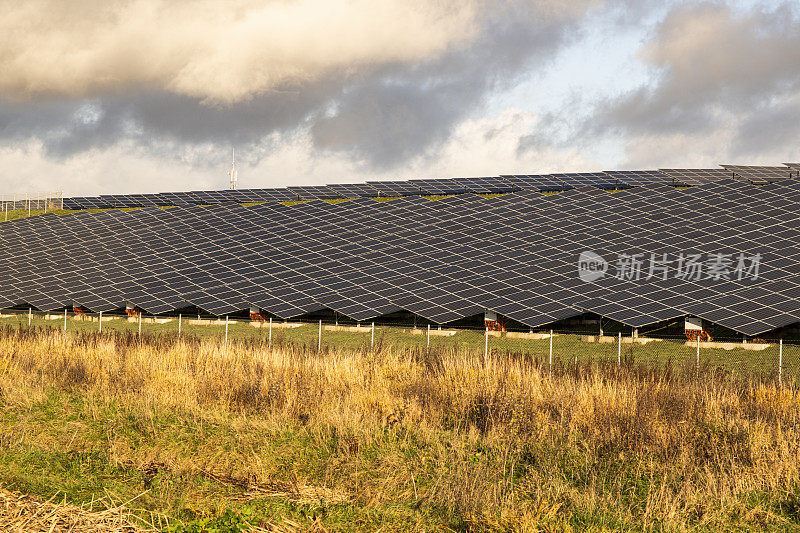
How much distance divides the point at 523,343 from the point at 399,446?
15835 millimetres

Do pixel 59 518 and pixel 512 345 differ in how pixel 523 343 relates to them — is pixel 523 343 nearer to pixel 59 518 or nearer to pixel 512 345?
pixel 512 345

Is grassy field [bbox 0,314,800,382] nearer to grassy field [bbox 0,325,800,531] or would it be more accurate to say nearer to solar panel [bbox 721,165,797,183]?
grassy field [bbox 0,325,800,531]

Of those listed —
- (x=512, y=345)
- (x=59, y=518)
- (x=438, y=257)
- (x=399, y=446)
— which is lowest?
(x=59, y=518)

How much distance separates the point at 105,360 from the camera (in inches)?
738

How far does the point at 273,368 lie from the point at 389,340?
33.8 ft

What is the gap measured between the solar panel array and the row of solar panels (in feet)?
43.9

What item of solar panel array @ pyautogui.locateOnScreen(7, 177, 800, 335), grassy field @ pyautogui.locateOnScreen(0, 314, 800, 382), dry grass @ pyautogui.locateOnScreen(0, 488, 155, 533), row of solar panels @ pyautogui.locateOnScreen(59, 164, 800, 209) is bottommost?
dry grass @ pyautogui.locateOnScreen(0, 488, 155, 533)

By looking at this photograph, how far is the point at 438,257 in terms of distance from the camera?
36.7 metres

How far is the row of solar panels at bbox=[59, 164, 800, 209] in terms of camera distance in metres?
59.3

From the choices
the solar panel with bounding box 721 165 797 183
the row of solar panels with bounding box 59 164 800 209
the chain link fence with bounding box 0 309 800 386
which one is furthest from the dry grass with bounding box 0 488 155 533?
the solar panel with bounding box 721 165 797 183

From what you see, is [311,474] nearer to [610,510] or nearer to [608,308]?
[610,510]

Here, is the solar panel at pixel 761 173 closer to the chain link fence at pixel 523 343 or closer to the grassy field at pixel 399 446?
the chain link fence at pixel 523 343

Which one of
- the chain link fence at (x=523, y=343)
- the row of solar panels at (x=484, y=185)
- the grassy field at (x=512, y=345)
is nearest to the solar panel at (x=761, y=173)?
the row of solar panels at (x=484, y=185)

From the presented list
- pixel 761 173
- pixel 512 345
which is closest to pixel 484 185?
pixel 761 173
